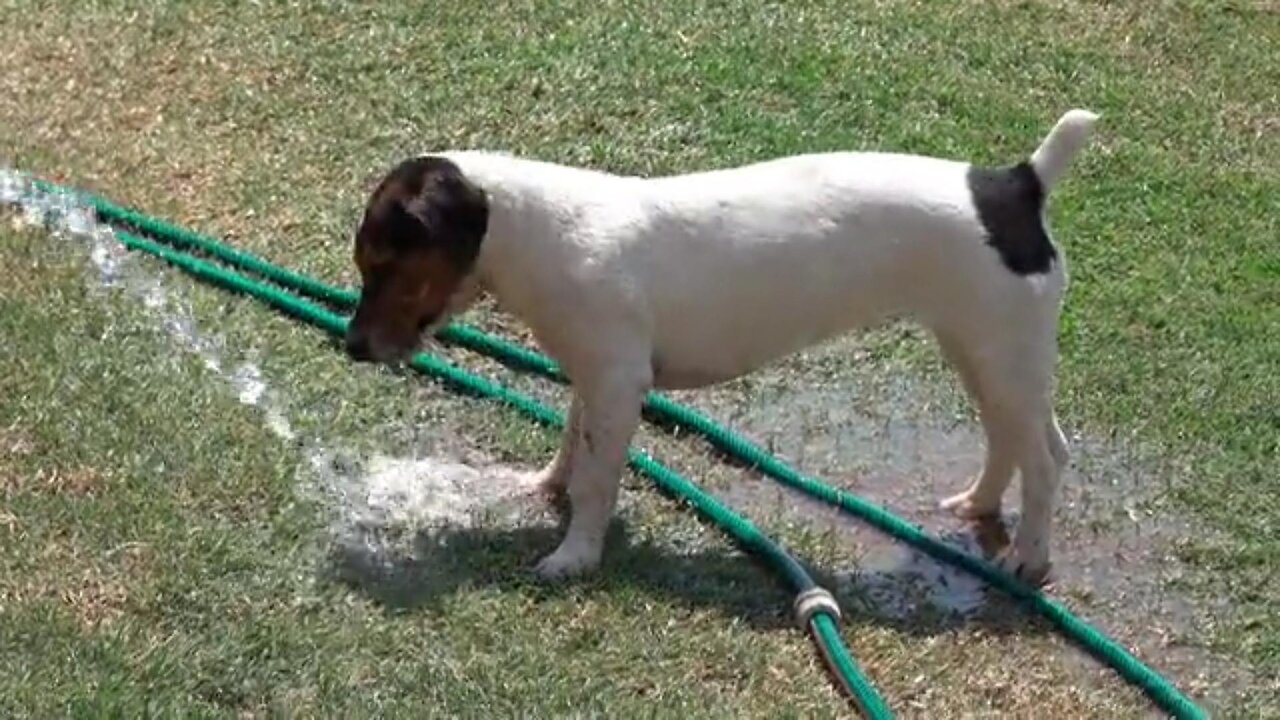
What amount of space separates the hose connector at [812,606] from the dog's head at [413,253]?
1.06 meters

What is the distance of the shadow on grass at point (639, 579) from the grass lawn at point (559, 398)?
0.04 ft

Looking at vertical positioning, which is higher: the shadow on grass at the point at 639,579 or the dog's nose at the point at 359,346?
the dog's nose at the point at 359,346

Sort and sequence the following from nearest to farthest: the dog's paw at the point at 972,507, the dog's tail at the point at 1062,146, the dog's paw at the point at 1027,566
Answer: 1. the dog's tail at the point at 1062,146
2. the dog's paw at the point at 1027,566
3. the dog's paw at the point at 972,507

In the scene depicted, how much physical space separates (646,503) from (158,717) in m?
1.70

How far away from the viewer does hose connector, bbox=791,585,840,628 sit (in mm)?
5434

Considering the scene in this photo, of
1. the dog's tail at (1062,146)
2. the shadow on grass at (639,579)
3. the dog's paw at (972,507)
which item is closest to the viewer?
the shadow on grass at (639,579)

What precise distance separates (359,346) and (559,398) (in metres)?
1.20

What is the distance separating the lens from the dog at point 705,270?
5.45 meters

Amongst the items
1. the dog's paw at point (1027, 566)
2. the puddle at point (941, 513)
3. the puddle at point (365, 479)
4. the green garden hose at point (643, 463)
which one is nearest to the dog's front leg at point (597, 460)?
the green garden hose at point (643, 463)

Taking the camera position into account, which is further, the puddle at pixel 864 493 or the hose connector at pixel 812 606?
the puddle at pixel 864 493

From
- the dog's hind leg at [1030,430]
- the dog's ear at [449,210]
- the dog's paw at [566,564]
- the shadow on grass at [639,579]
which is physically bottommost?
the shadow on grass at [639,579]

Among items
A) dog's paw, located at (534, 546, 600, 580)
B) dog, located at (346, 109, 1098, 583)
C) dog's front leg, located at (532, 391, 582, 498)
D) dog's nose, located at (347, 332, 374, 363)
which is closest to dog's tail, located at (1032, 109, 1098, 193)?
dog, located at (346, 109, 1098, 583)

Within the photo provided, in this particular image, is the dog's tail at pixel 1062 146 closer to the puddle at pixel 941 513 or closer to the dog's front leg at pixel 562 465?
the puddle at pixel 941 513

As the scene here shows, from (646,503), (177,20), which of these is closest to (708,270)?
(646,503)
